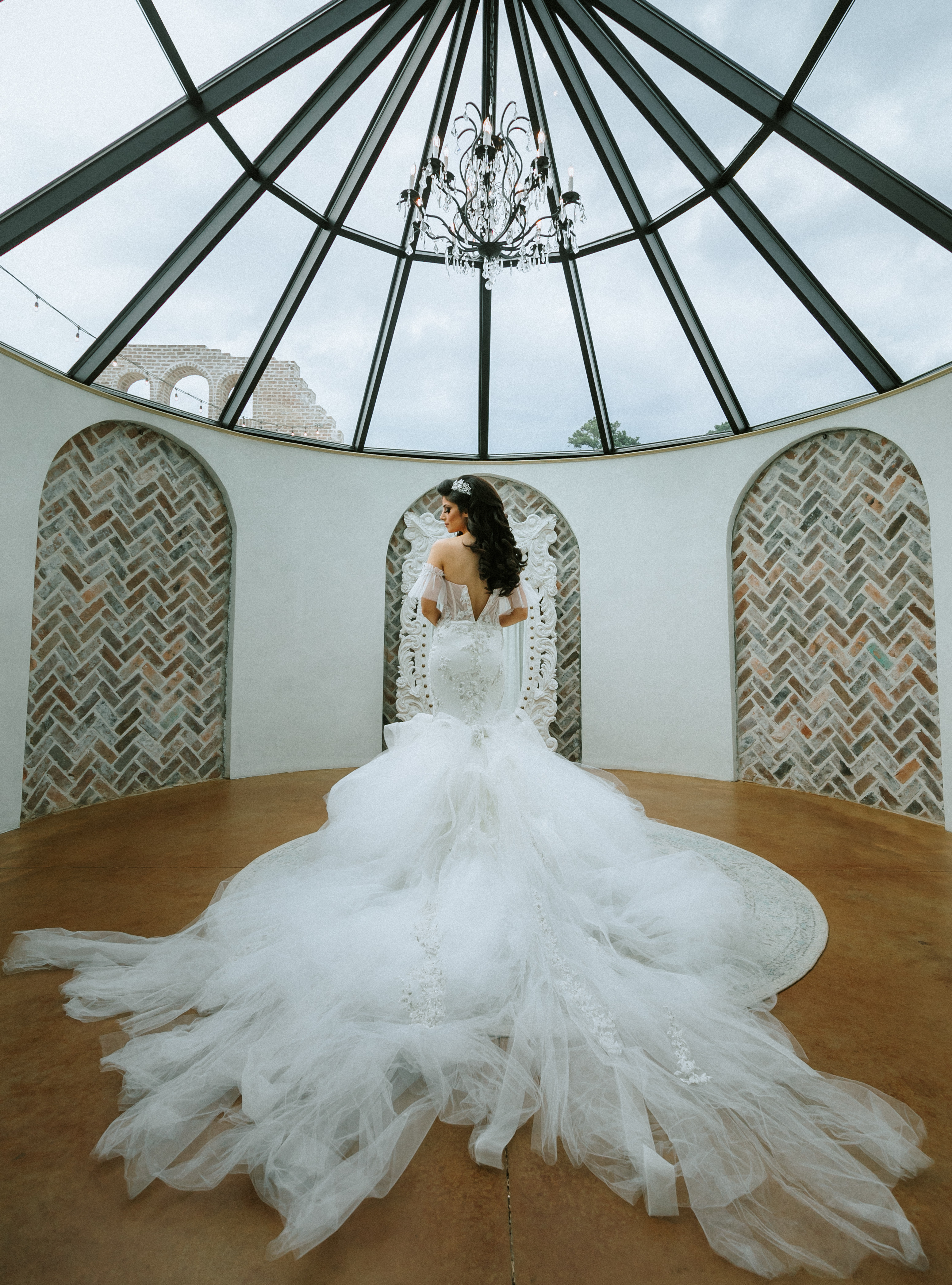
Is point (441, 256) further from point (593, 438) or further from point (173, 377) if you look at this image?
point (173, 377)

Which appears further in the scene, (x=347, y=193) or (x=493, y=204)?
(x=347, y=193)

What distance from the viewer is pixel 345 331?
17.1 ft

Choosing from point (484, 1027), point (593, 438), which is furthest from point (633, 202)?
point (484, 1027)

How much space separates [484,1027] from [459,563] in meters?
1.78

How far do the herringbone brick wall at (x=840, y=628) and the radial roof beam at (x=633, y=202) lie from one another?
919 mm

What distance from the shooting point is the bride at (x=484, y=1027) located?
1.27 m

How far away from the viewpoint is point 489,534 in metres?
2.76

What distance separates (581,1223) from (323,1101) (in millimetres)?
578

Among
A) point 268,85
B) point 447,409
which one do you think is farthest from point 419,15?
point 447,409

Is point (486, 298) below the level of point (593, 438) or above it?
above

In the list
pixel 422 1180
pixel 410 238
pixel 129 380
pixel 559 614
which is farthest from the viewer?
pixel 559 614

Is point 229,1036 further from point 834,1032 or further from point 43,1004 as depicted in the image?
point 834,1032

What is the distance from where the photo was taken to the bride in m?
1.27

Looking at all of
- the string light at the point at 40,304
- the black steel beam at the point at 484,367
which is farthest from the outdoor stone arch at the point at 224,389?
the black steel beam at the point at 484,367
